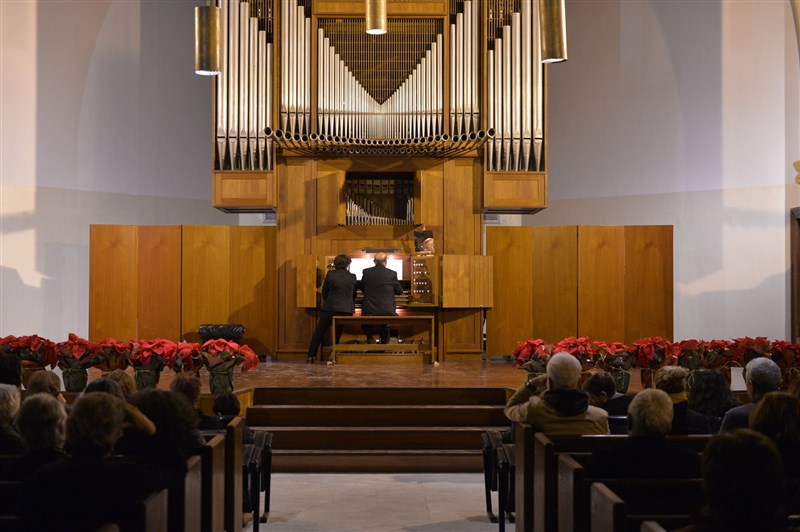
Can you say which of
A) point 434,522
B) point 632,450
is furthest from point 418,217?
A: point 632,450

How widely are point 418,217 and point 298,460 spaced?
206 inches

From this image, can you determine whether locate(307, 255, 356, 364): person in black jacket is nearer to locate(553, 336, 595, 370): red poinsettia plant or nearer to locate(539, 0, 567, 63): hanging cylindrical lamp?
locate(553, 336, 595, 370): red poinsettia plant

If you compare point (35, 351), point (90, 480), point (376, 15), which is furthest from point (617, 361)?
point (90, 480)

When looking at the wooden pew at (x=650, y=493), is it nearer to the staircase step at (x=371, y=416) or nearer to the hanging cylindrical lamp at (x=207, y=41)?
the hanging cylindrical lamp at (x=207, y=41)

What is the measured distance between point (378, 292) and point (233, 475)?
640cm

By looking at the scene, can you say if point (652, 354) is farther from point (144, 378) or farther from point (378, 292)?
point (378, 292)

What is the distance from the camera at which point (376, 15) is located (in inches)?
264

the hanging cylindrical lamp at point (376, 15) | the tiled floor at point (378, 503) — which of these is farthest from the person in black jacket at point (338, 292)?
the hanging cylindrical lamp at point (376, 15)

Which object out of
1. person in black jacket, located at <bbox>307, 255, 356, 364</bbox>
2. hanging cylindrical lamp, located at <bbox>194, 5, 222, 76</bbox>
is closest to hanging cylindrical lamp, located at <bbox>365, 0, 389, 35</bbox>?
hanging cylindrical lamp, located at <bbox>194, 5, 222, 76</bbox>

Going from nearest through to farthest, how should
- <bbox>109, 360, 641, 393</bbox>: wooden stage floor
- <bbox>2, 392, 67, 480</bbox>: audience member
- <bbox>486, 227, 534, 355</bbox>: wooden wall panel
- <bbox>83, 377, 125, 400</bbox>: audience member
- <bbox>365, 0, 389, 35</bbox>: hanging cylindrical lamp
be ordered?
<bbox>2, 392, 67, 480</bbox>: audience member
<bbox>83, 377, 125, 400</bbox>: audience member
<bbox>365, 0, 389, 35</bbox>: hanging cylindrical lamp
<bbox>109, 360, 641, 393</bbox>: wooden stage floor
<bbox>486, 227, 534, 355</bbox>: wooden wall panel

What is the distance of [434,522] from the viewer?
20.1 feet

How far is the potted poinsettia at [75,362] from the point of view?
8.22m

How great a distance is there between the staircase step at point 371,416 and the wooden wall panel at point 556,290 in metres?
4.47

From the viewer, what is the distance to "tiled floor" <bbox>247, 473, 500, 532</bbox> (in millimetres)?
6066
